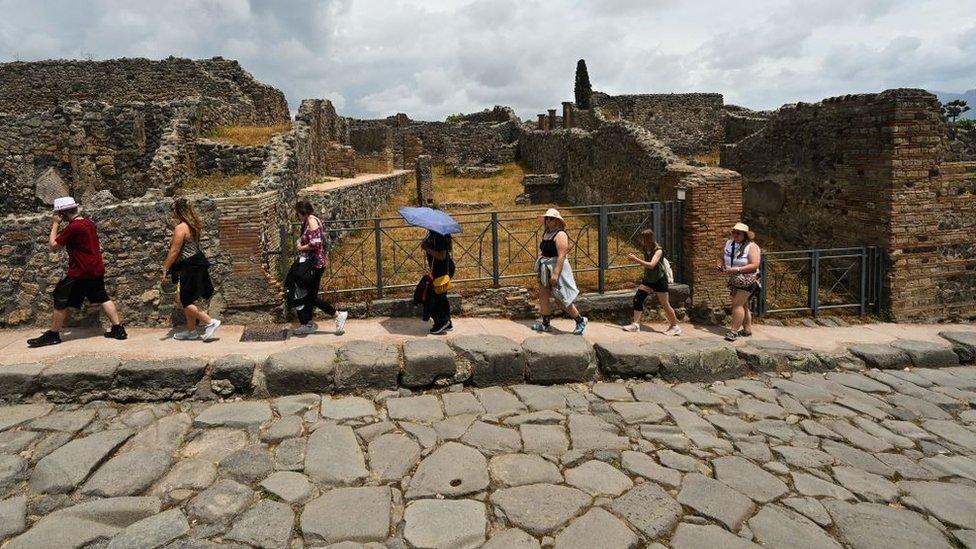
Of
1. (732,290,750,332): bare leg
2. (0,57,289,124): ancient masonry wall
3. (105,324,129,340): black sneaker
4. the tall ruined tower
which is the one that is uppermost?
the tall ruined tower

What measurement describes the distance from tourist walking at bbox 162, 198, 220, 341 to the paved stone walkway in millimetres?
1303

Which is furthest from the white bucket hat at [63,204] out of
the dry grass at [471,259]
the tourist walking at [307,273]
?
the dry grass at [471,259]

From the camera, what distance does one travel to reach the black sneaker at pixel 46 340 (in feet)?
20.2

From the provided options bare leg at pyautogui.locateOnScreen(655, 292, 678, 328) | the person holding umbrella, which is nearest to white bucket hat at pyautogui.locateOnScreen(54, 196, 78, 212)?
the person holding umbrella

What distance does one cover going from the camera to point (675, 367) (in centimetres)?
660

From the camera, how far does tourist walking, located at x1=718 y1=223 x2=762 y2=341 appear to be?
7.89 metres

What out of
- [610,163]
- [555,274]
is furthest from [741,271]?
[610,163]

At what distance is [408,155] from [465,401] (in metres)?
26.1

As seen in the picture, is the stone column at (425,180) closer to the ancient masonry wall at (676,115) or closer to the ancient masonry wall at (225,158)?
the ancient masonry wall at (225,158)

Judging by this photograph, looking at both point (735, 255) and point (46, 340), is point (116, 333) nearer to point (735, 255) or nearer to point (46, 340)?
point (46, 340)

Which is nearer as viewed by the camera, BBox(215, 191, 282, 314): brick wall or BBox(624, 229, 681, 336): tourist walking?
BBox(215, 191, 282, 314): brick wall

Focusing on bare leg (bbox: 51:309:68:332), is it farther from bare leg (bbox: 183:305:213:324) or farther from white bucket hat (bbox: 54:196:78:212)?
bare leg (bbox: 183:305:213:324)

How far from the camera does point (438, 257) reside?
703 cm

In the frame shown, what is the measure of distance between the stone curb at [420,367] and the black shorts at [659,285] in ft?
3.44
